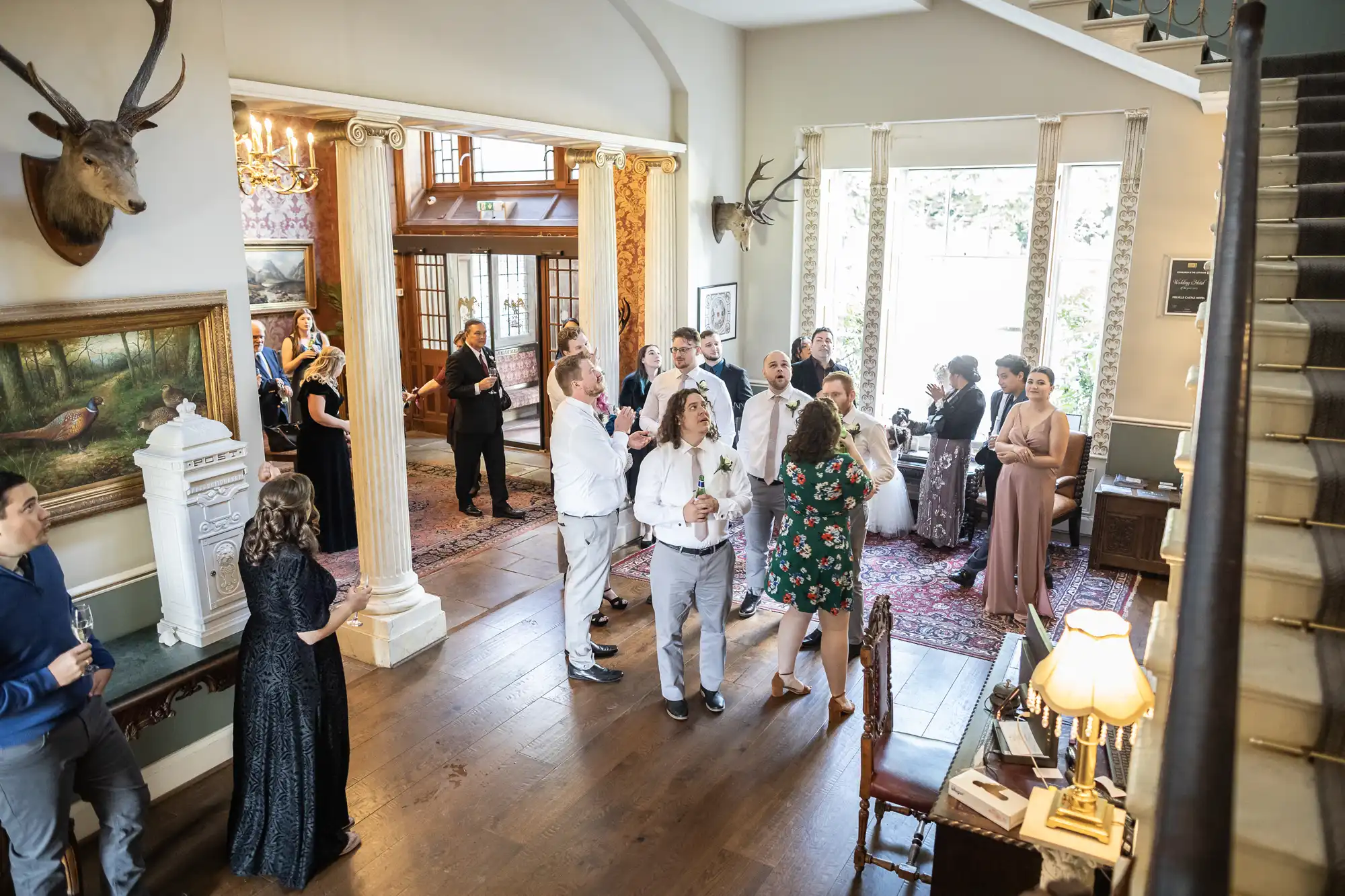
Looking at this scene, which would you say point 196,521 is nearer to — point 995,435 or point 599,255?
point 599,255

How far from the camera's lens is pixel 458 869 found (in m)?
3.70

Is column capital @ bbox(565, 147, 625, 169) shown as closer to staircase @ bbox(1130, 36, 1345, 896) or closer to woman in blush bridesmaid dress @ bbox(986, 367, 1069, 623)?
woman in blush bridesmaid dress @ bbox(986, 367, 1069, 623)

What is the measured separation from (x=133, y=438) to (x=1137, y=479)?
6955 mm

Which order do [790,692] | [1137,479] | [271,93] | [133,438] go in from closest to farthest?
[133,438] < [271,93] < [790,692] < [1137,479]

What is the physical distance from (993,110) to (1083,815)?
6600mm

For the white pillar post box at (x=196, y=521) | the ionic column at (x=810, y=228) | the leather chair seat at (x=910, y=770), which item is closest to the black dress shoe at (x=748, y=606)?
the leather chair seat at (x=910, y=770)

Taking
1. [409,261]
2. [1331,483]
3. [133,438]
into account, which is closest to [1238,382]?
[1331,483]

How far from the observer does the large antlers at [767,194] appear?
341 inches

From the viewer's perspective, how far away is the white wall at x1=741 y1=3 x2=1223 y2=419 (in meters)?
7.14

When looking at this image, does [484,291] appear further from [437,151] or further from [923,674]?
[923,674]

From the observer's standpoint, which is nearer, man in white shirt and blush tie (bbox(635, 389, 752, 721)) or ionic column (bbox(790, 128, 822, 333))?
man in white shirt and blush tie (bbox(635, 389, 752, 721))

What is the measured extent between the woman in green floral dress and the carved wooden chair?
32.6 inches

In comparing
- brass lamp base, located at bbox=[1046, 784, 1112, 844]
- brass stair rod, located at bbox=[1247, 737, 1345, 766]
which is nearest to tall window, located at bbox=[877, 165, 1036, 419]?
brass lamp base, located at bbox=[1046, 784, 1112, 844]

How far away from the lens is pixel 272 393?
8930 millimetres
